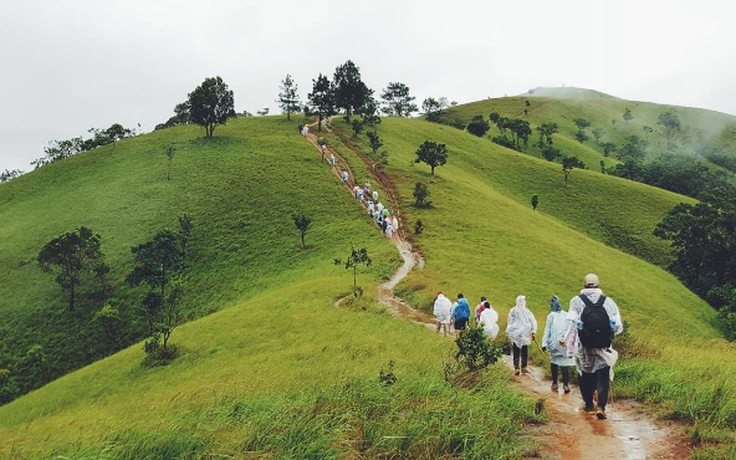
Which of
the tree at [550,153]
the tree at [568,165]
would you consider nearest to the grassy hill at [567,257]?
the tree at [568,165]

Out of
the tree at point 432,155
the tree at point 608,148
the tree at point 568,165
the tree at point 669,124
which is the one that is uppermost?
the tree at point 669,124

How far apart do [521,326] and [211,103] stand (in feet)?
258

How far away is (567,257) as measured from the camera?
143 ft

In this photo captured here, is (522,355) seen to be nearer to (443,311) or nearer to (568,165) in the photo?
(443,311)

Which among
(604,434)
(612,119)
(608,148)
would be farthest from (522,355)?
(612,119)

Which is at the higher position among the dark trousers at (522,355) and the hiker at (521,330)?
the hiker at (521,330)

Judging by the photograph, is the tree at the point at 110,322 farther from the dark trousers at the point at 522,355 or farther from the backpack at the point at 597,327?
the backpack at the point at 597,327

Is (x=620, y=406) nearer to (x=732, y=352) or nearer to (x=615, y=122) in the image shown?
(x=732, y=352)

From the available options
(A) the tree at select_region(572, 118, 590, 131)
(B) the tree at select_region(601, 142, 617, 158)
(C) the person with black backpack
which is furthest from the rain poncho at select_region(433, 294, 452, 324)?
(A) the tree at select_region(572, 118, 590, 131)

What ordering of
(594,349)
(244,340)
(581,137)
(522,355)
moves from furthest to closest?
(581,137), (244,340), (522,355), (594,349)

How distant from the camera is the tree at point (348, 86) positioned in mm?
95188

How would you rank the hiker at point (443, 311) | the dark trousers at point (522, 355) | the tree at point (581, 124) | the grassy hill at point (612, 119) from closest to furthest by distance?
the dark trousers at point (522, 355) → the hiker at point (443, 311) → the grassy hill at point (612, 119) → the tree at point (581, 124)

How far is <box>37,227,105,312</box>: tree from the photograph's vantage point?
42.4 m

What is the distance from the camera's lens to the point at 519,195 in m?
77.5
